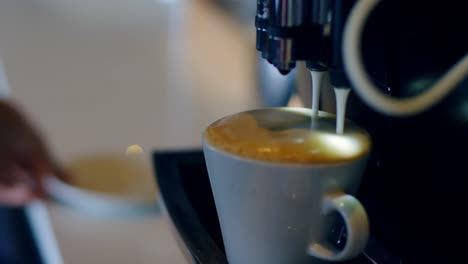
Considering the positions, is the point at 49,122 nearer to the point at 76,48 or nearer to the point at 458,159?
the point at 76,48

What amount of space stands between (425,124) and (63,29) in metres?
0.96

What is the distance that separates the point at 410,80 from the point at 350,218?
0.10m

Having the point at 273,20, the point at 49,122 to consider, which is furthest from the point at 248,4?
the point at 273,20

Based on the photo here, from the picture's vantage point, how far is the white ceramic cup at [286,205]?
30 centimetres

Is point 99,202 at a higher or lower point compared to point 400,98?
lower

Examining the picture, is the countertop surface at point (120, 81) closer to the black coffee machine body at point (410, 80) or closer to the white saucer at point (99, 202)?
the white saucer at point (99, 202)

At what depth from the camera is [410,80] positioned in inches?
13.6

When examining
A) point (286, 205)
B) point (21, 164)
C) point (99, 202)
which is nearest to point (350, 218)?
point (286, 205)

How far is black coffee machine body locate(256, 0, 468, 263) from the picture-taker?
1.02 feet

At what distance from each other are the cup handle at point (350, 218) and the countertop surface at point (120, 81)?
6.7 inches

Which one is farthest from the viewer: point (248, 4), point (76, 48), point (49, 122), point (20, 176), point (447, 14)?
point (248, 4)

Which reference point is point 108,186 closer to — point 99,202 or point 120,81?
point 99,202

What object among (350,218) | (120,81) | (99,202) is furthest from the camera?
(120,81)

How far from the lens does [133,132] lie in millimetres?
783
